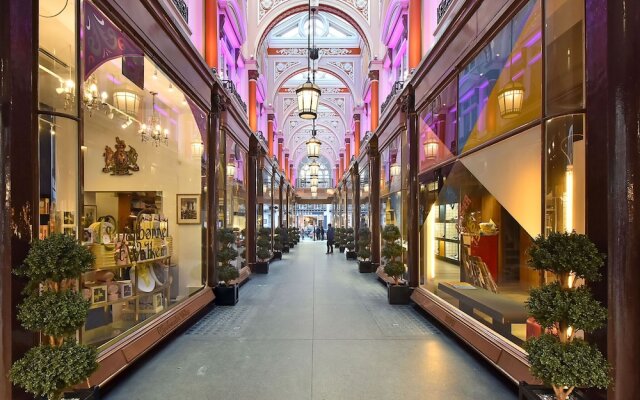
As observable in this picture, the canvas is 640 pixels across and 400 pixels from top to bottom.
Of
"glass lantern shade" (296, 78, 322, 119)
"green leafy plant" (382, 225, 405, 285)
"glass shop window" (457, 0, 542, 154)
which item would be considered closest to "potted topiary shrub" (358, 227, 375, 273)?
"green leafy plant" (382, 225, 405, 285)

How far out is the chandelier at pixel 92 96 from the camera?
10.9 feet

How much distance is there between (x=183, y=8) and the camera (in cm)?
582

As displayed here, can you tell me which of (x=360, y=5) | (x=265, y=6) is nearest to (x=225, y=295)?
(x=265, y=6)

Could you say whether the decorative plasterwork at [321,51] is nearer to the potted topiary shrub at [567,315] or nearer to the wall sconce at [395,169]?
the wall sconce at [395,169]

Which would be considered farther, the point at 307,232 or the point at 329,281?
the point at 307,232

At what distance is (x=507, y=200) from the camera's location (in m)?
3.77

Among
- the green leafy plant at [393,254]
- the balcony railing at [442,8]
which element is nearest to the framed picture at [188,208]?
the green leafy plant at [393,254]

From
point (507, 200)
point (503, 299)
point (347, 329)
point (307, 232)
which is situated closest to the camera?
point (507, 200)

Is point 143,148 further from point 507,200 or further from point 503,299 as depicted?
point 503,299

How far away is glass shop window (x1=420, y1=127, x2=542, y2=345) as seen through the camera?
3.40m

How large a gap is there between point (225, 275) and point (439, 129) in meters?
4.36

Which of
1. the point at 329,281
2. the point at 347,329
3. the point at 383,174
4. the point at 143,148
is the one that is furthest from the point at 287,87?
the point at 347,329

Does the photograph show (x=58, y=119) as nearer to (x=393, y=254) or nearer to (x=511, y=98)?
(x=511, y=98)

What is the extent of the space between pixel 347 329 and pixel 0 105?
4.35 metres
